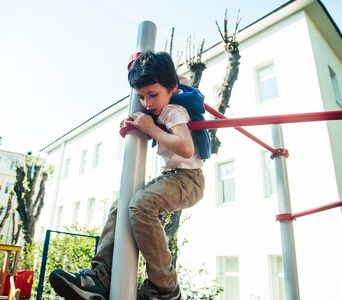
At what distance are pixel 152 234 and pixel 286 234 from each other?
1971mm

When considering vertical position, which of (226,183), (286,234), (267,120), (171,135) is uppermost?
(226,183)

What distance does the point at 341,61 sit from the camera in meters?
10.7

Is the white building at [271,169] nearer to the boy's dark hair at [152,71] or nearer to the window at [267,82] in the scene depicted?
the window at [267,82]

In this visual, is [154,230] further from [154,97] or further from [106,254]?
[154,97]

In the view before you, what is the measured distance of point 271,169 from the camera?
8023mm

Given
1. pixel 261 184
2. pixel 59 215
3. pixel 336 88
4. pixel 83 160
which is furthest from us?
pixel 59 215

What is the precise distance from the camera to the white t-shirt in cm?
135

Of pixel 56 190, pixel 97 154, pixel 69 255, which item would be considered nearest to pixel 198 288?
pixel 69 255

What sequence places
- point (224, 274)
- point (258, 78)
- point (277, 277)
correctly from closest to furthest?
point (277, 277) → point (224, 274) → point (258, 78)

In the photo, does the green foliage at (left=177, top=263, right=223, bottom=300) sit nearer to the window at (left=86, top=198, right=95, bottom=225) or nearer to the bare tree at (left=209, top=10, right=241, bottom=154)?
the bare tree at (left=209, top=10, right=241, bottom=154)

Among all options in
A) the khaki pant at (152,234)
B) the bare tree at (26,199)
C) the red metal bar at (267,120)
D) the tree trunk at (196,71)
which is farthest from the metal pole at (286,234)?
the bare tree at (26,199)

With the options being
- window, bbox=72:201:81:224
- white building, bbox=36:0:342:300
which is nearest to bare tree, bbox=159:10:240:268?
white building, bbox=36:0:342:300

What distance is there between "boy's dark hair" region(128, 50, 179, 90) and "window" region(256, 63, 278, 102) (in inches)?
313

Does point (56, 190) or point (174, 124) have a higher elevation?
point (56, 190)
